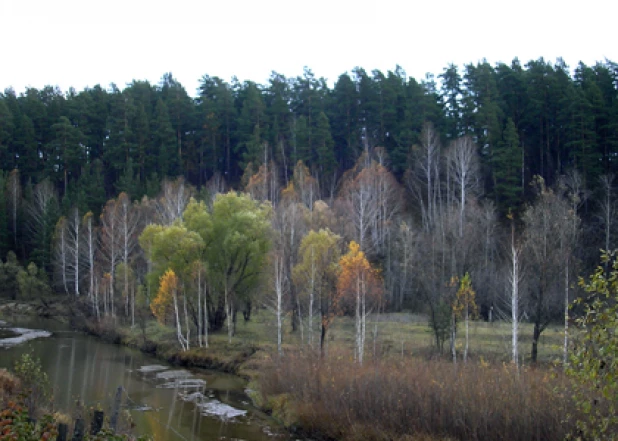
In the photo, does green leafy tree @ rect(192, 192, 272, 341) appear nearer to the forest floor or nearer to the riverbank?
the forest floor

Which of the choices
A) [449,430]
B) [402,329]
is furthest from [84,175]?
[449,430]

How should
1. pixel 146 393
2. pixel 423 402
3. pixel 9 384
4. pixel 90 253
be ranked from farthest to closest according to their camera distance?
pixel 90 253 < pixel 146 393 < pixel 9 384 < pixel 423 402

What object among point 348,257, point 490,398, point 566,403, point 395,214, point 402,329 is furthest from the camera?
point 395,214

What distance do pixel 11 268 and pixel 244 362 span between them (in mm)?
41433

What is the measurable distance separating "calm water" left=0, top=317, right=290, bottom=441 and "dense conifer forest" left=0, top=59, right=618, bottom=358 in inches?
328

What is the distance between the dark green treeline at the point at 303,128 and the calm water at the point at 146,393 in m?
34.8

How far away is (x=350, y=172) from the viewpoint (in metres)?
65.8

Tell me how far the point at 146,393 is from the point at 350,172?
43.4m

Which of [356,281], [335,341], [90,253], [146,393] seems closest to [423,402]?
[356,281]

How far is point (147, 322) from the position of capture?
49688 millimetres

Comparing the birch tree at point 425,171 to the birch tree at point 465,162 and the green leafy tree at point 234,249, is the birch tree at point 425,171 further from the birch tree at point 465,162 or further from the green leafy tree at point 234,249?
the green leafy tree at point 234,249

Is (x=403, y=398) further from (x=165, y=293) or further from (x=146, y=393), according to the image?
(x=165, y=293)

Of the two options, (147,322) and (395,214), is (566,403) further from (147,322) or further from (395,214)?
(395,214)

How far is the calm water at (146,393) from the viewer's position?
67.2ft
